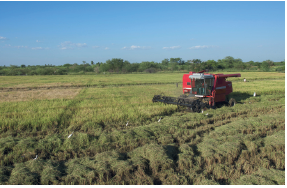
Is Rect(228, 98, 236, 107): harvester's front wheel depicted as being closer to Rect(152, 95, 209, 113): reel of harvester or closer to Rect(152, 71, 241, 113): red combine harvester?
Rect(152, 71, 241, 113): red combine harvester

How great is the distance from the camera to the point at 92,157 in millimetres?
4949

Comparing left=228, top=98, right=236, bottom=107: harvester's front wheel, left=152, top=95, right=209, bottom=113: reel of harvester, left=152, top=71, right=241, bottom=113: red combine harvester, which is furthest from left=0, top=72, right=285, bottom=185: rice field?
left=228, top=98, right=236, bottom=107: harvester's front wheel

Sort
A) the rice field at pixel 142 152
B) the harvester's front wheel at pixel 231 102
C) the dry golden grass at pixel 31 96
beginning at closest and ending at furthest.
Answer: the rice field at pixel 142 152 → the harvester's front wheel at pixel 231 102 → the dry golden grass at pixel 31 96

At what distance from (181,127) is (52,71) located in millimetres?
66311

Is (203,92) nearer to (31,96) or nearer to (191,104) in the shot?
(191,104)

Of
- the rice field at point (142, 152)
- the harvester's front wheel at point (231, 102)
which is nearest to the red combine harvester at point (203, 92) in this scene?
the harvester's front wheel at point (231, 102)

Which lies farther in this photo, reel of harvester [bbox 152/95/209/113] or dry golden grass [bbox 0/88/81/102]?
dry golden grass [bbox 0/88/81/102]

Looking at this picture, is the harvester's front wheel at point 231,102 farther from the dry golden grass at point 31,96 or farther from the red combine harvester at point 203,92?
the dry golden grass at point 31,96

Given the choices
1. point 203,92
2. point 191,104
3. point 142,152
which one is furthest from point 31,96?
point 142,152

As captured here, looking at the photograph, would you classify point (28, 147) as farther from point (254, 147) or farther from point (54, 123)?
point (254, 147)

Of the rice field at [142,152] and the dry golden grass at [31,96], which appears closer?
the rice field at [142,152]

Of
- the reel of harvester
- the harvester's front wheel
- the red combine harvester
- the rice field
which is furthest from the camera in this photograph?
the harvester's front wheel

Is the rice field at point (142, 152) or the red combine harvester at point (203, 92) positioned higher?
the red combine harvester at point (203, 92)

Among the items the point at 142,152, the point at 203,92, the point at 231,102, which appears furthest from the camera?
the point at 231,102
